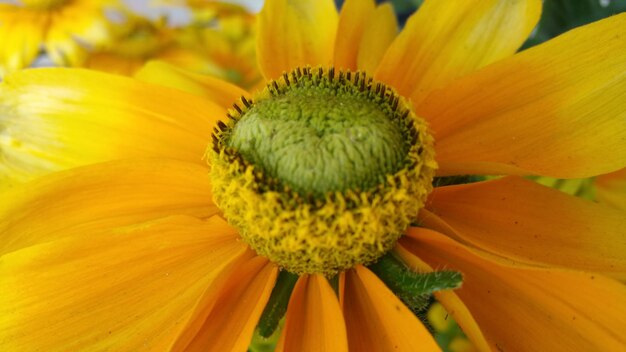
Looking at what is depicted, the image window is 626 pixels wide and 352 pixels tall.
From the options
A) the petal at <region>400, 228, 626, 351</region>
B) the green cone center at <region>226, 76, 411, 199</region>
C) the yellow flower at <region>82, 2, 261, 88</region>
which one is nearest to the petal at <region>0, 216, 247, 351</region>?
the green cone center at <region>226, 76, 411, 199</region>

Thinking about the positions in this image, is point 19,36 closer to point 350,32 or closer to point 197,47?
point 197,47

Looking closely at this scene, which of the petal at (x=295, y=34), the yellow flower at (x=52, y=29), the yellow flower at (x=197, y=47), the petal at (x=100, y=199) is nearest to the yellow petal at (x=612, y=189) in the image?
the petal at (x=295, y=34)

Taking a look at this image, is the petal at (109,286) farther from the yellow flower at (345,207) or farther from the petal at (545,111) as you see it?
the petal at (545,111)

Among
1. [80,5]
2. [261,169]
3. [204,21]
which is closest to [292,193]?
[261,169]

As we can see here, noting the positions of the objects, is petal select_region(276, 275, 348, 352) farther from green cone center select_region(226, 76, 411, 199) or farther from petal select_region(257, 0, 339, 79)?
petal select_region(257, 0, 339, 79)

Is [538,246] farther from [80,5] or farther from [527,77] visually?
[80,5]
